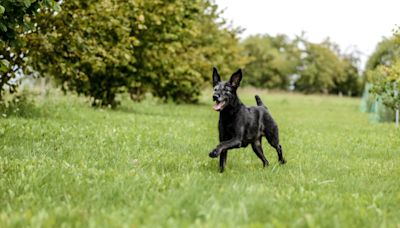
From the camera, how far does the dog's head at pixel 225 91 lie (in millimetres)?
7199

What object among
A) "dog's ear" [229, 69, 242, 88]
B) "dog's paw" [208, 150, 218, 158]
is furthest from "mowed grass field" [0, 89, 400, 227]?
"dog's ear" [229, 69, 242, 88]

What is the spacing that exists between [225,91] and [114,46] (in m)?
11.3

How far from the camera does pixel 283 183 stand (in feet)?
21.7

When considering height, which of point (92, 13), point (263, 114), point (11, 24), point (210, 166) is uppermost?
point (92, 13)

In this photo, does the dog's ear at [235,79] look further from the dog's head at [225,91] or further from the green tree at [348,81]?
the green tree at [348,81]

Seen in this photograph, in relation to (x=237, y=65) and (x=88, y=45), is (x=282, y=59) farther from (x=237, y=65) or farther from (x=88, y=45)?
(x=88, y=45)

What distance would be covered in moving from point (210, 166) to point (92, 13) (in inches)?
369

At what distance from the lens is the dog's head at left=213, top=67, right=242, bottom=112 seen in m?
7.20

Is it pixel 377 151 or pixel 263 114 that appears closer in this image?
pixel 263 114

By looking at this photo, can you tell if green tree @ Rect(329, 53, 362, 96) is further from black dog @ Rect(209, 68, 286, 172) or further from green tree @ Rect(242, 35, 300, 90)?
black dog @ Rect(209, 68, 286, 172)

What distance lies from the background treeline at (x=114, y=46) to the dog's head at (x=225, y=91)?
317 centimetres

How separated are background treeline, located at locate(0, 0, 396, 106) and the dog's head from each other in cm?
317

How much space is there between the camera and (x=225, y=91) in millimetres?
7348

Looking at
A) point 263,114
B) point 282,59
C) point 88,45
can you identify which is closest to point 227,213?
point 263,114
